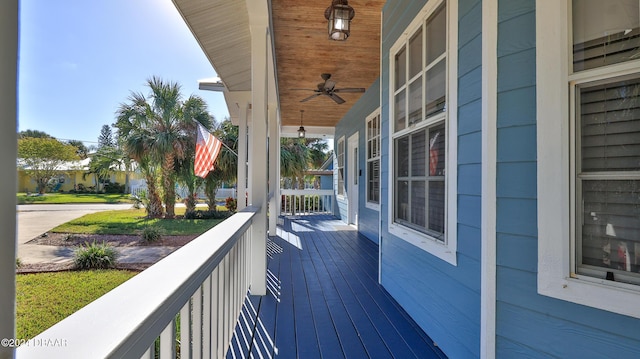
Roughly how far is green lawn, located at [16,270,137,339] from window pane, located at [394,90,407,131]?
344 centimetres

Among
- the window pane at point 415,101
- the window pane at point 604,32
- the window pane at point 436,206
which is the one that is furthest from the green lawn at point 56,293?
the window pane at point 604,32

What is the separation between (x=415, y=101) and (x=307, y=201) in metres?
7.80

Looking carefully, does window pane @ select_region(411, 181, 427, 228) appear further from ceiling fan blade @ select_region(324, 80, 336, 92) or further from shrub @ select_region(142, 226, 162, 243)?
shrub @ select_region(142, 226, 162, 243)

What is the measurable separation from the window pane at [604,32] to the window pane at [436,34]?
32.3 inches

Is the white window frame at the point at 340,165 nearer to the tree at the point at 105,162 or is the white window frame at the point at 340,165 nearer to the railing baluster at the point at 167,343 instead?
the tree at the point at 105,162

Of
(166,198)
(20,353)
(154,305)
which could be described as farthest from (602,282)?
(166,198)

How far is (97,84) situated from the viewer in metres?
3.06

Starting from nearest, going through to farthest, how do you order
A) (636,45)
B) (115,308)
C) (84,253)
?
(115,308), (636,45), (84,253)

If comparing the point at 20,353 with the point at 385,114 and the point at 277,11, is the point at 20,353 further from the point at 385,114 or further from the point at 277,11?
the point at 277,11

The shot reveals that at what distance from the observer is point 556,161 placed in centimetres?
120

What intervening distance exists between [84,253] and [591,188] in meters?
6.35

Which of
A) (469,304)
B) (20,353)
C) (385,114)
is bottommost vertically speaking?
(469,304)

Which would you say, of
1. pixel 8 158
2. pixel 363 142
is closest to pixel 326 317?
pixel 8 158

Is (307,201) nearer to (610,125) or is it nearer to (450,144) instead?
(450,144)
